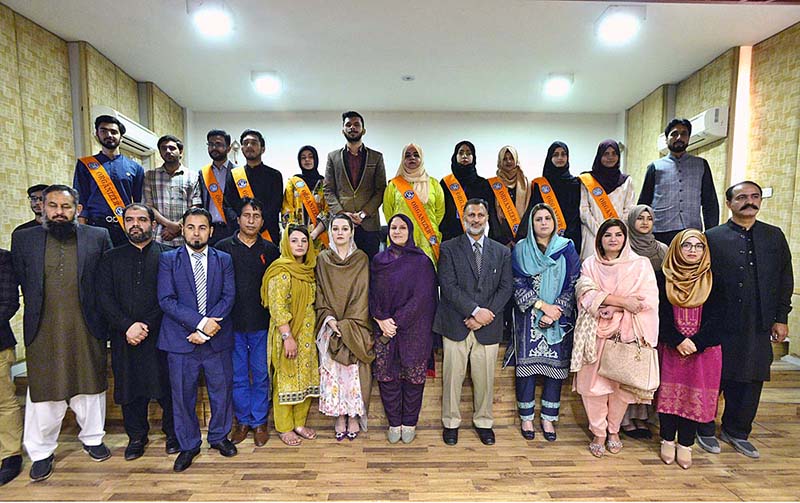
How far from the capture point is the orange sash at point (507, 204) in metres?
3.10

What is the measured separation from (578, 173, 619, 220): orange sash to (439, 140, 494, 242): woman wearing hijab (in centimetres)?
77

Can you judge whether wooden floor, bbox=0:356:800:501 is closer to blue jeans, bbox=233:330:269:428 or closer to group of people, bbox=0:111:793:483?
group of people, bbox=0:111:793:483

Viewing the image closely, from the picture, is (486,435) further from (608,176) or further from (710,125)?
(710,125)

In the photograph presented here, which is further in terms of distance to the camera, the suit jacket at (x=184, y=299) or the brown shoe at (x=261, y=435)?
the brown shoe at (x=261, y=435)

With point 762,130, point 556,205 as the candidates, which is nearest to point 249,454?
point 556,205

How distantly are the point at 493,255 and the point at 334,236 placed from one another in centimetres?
101

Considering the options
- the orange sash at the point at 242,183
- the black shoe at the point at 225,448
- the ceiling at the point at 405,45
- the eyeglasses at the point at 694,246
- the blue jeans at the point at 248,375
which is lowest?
the black shoe at the point at 225,448

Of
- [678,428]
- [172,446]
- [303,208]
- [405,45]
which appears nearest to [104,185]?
[303,208]

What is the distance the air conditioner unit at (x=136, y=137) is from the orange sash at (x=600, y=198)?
468 centimetres

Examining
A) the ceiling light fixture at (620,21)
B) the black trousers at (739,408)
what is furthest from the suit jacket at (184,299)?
the ceiling light fixture at (620,21)

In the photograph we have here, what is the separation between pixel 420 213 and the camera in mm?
2977

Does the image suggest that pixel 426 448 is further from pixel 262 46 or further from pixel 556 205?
pixel 262 46

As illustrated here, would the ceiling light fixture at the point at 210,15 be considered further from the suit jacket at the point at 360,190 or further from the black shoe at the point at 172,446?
the black shoe at the point at 172,446

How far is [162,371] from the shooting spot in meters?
2.35
